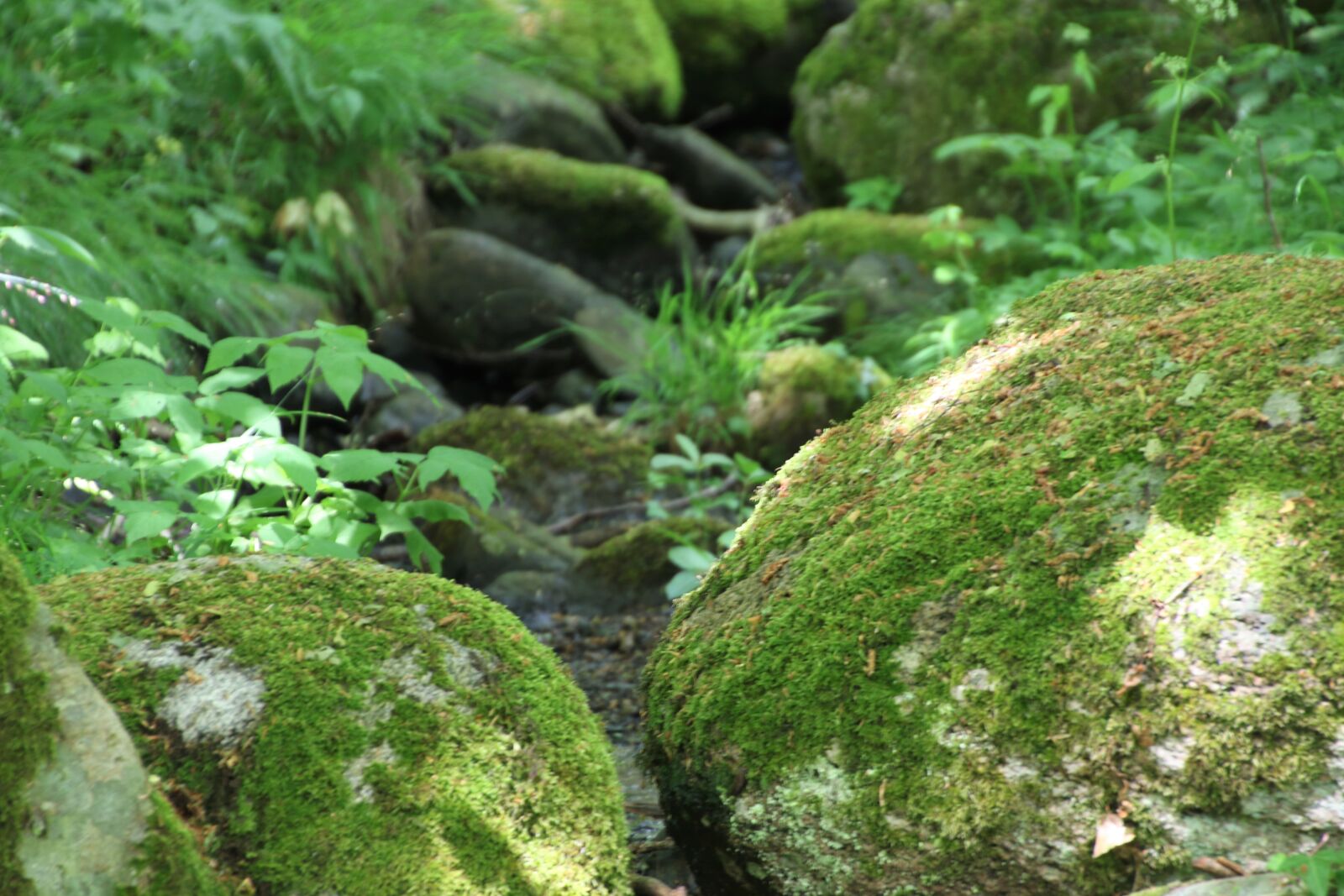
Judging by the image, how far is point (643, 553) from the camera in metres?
4.32

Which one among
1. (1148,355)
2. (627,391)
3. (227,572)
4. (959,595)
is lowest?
(627,391)

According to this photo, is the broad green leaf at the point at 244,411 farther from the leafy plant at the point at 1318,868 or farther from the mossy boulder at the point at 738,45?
the mossy boulder at the point at 738,45

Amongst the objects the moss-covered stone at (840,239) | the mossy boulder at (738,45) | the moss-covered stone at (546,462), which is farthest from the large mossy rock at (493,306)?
the mossy boulder at (738,45)

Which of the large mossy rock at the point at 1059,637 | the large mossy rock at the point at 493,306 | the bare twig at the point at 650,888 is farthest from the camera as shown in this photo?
the large mossy rock at the point at 493,306

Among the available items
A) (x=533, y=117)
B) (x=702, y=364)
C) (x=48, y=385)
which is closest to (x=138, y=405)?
(x=48, y=385)

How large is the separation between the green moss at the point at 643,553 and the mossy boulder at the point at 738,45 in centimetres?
566

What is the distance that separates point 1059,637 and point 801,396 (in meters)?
3.76

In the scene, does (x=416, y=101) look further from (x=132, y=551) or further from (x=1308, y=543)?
(x=1308, y=543)

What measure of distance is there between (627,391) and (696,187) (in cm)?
250

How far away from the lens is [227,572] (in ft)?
6.19

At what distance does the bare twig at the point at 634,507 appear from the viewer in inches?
191

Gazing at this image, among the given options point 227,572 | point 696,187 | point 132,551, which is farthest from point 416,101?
point 227,572

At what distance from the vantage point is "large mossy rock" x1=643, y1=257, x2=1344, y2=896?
1591 millimetres

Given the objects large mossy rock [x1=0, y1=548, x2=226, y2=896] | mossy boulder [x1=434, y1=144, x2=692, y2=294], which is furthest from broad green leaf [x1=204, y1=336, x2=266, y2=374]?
mossy boulder [x1=434, y1=144, x2=692, y2=294]
